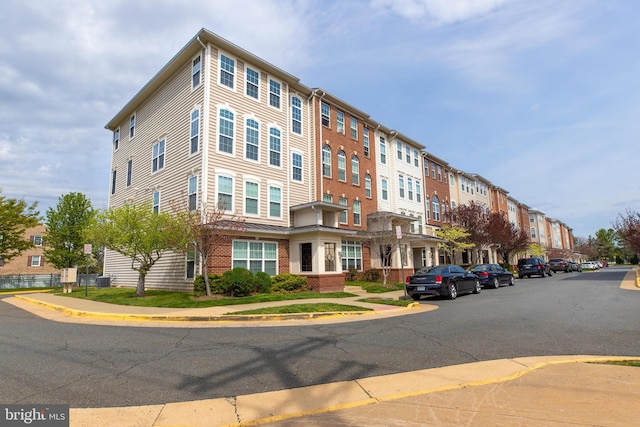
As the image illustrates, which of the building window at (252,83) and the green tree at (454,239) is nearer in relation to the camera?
the building window at (252,83)

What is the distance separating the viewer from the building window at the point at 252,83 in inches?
847

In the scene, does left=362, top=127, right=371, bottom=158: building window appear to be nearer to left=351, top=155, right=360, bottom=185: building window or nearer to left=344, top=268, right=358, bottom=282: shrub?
left=351, top=155, right=360, bottom=185: building window

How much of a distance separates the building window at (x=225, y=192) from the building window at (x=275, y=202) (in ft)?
9.17

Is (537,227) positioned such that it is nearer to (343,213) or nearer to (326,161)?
(343,213)

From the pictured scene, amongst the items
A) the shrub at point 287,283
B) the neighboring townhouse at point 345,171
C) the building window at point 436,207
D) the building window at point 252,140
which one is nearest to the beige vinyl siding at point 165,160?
the building window at point 252,140

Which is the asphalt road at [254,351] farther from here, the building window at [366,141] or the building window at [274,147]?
the building window at [366,141]

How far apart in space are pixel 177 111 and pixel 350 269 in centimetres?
1500

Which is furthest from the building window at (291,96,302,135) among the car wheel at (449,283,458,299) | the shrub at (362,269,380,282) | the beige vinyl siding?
the car wheel at (449,283,458,299)

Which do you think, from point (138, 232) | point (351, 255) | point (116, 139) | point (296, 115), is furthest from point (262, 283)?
point (116, 139)

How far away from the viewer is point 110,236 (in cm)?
1756

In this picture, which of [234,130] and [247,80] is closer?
[234,130]

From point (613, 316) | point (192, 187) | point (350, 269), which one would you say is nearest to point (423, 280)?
point (613, 316)

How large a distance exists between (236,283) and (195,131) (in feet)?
28.1

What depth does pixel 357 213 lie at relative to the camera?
92.7 ft
